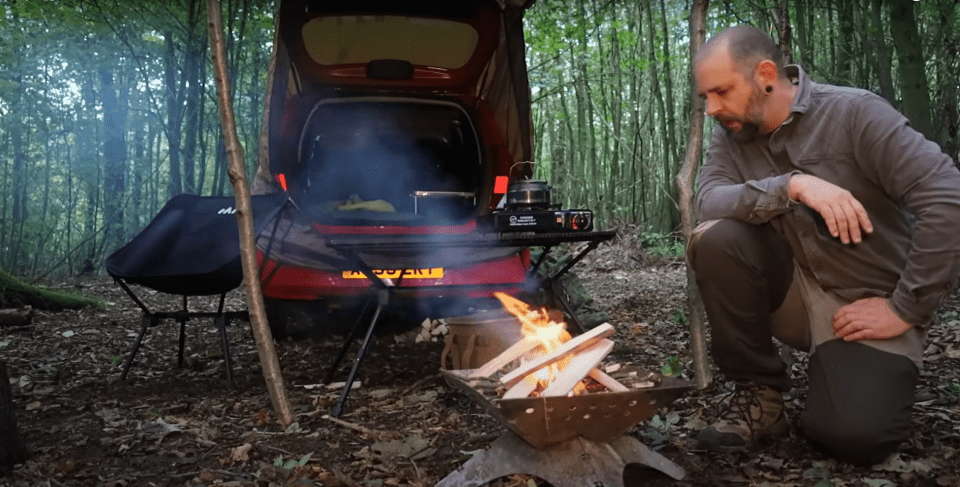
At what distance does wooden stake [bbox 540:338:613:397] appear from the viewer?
199cm

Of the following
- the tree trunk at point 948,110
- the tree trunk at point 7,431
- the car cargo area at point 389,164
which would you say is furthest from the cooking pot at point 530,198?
the tree trunk at point 948,110

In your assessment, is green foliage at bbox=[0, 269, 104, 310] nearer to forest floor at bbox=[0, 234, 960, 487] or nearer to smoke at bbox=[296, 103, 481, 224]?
forest floor at bbox=[0, 234, 960, 487]

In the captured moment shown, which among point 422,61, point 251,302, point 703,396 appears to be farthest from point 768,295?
point 422,61

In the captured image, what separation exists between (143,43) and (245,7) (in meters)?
3.30

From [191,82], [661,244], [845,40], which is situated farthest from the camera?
[191,82]

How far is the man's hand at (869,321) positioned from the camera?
85.7 inches

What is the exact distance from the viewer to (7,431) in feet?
7.70

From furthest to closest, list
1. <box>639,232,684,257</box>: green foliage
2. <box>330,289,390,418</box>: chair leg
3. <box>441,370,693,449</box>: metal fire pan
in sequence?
<box>639,232,684,257</box>: green foliage, <box>330,289,390,418</box>: chair leg, <box>441,370,693,449</box>: metal fire pan

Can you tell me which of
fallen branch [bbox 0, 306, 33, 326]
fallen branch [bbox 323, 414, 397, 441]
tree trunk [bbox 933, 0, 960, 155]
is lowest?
fallen branch [bbox 323, 414, 397, 441]

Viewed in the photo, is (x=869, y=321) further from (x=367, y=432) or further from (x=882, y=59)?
(x=882, y=59)

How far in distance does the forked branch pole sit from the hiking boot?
552 millimetres

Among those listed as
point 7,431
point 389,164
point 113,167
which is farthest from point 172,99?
point 7,431

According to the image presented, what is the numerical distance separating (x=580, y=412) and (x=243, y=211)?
1.59 metres

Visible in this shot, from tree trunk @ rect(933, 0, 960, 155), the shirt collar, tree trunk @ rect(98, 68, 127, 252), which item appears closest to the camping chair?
the shirt collar
